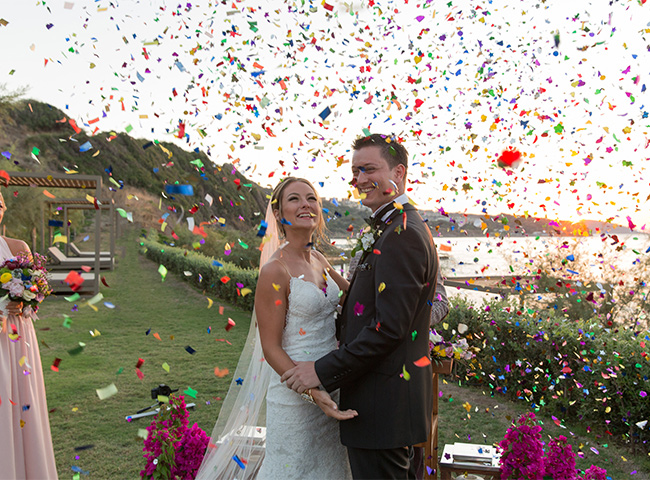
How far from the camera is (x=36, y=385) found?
3.79 metres

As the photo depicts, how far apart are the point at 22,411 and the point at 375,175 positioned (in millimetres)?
3368

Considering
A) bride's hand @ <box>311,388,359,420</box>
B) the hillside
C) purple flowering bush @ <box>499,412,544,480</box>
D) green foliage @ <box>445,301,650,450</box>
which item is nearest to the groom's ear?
the hillside

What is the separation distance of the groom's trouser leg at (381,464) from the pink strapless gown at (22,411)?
112 inches

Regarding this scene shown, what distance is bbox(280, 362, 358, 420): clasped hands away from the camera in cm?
229

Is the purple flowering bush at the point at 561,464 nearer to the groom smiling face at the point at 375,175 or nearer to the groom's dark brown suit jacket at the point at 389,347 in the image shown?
the groom's dark brown suit jacket at the point at 389,347

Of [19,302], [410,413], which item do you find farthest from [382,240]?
[19,302]

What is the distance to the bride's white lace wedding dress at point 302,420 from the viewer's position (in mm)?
2734

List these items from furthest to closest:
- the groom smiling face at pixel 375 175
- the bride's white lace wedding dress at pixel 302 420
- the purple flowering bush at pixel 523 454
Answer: the purple flowering bush at pixel 523 454
the bride's white lace wedding dress at pixel 302 420
the groom smiling face at pixel 375 175

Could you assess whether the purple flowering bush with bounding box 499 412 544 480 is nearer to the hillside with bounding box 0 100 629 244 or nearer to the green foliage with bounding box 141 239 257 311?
the hillside with bounding box 0 100 629 244

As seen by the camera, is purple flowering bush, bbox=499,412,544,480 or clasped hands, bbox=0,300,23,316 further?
clasped hands, bbox=0,300,23,316

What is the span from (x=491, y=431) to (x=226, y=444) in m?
3.87

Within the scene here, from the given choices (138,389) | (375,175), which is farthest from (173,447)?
(138,389)

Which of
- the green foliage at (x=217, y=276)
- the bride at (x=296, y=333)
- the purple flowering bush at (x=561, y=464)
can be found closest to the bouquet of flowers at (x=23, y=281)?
the bride at (x=296, y=333)

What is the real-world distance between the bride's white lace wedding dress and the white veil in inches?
29.5
